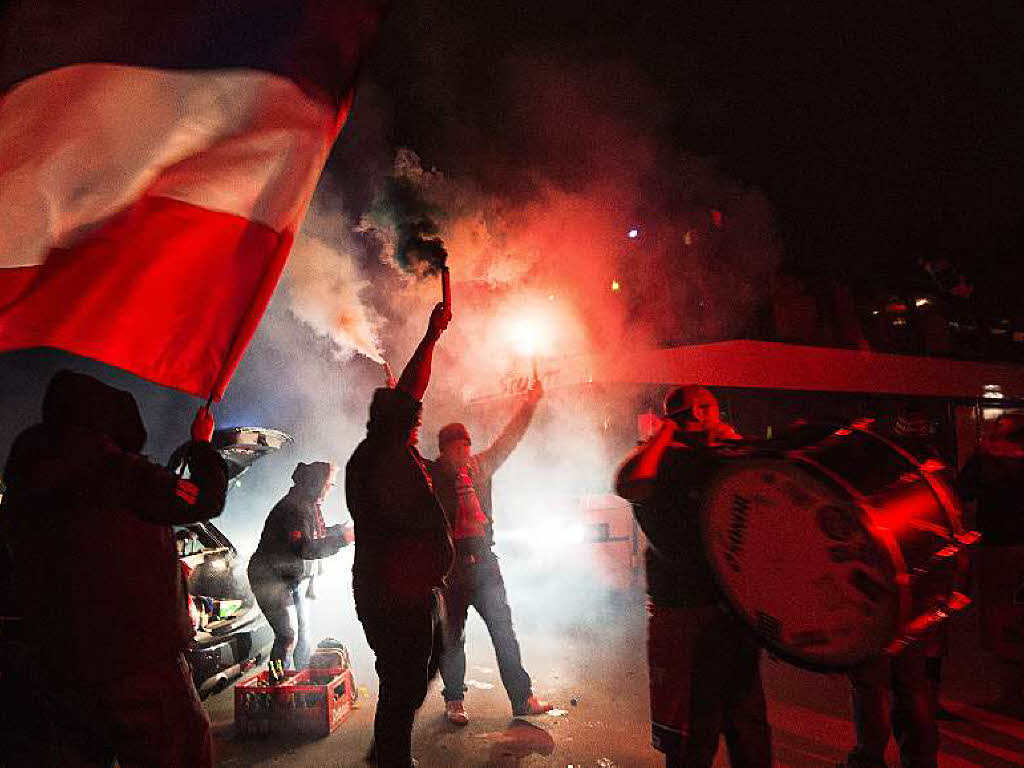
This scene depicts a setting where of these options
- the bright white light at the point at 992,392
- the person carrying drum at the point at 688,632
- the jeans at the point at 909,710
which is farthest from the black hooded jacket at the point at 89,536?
the bright white light at the point at 992,392

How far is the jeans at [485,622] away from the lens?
442cm

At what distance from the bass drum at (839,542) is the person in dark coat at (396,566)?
52.7 inches

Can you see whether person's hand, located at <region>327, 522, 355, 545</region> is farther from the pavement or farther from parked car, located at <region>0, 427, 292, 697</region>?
the pavement

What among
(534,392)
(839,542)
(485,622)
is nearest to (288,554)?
(485,622)

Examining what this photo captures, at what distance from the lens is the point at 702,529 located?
109 inches

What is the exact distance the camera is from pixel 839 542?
7.64 ft

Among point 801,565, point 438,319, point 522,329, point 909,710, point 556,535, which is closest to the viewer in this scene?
point 801,565

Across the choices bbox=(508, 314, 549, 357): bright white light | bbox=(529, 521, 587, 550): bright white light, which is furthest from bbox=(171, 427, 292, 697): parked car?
bbox=(508, 314, 549, 357): bright white light

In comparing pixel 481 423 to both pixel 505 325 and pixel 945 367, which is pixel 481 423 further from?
pixel 945 367

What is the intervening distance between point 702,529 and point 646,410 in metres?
6.16

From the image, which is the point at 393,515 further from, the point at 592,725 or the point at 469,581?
the point at 592,725

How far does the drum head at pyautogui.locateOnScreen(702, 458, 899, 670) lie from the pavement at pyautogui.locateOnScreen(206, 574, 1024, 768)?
1.65 m

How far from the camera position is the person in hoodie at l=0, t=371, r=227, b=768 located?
217 centimetres

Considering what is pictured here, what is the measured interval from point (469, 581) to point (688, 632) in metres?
2.05
